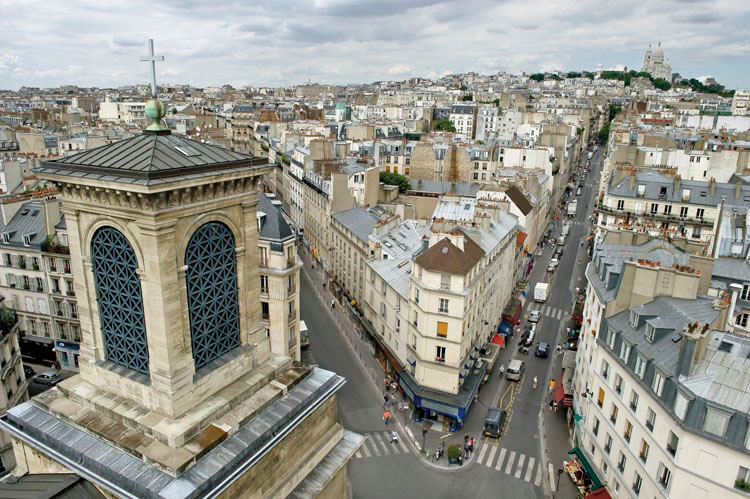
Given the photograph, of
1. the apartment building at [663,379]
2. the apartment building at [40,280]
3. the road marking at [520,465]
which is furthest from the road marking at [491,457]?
the apartment building at [40,280]

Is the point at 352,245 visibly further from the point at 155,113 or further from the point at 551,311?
the point at 155,113

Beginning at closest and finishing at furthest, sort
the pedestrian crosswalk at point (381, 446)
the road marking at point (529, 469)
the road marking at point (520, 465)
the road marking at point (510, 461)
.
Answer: the road marking at point (529, 469), the road marking at point (520, 465), the road marking at point (510, 461), the pedestrian crosswalk at point (381, 446)

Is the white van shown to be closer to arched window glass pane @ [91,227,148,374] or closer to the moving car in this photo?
the moving car

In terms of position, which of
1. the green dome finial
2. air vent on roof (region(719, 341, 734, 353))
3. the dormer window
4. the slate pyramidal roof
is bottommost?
the dormer window

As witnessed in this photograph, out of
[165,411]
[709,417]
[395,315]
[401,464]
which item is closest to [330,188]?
[395,315]

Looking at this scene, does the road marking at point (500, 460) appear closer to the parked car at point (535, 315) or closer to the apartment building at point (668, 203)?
the parked car at point (535, 315)

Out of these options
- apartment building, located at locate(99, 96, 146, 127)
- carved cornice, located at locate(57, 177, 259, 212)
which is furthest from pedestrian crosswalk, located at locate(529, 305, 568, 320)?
apartment building, located at locate(99, 96, 146, 127)

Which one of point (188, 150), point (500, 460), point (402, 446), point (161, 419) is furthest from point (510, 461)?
point (188, 150)
